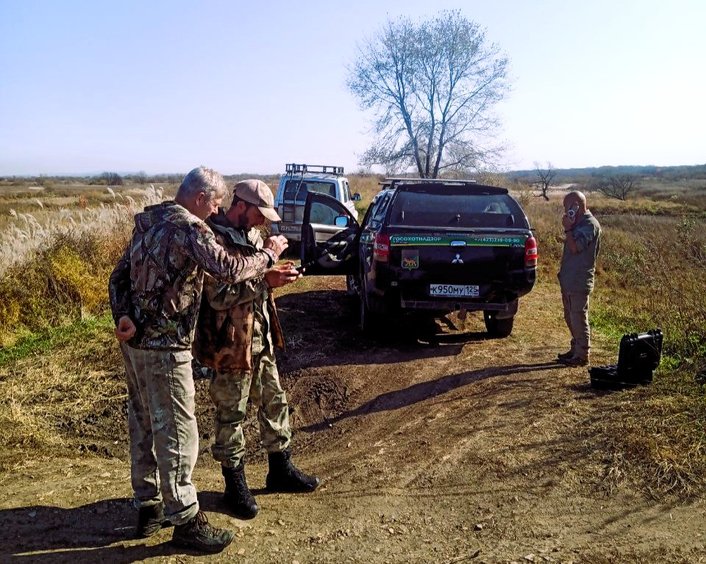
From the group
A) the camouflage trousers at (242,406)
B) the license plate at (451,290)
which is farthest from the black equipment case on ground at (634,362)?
the camouflage trousers at (242,406)

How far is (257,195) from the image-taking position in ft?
11.5

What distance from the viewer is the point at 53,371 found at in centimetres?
667

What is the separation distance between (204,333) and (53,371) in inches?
156

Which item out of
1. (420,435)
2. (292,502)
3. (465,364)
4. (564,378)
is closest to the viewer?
(292,502)

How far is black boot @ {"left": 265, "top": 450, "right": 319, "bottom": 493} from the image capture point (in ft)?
13.0

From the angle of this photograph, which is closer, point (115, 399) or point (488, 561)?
point (488, 561)

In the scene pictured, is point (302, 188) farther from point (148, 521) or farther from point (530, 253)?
point (148, 521)

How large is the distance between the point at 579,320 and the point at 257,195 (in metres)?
3.85

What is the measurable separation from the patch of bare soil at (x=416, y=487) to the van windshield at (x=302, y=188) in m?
8.30

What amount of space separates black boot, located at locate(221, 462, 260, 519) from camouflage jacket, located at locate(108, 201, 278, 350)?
37.8 inches

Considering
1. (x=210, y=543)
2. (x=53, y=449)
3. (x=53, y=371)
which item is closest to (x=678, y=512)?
(x=210, y=543)

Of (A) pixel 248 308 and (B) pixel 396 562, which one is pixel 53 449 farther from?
(B) pixel 396 562

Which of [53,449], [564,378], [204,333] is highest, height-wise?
[204,333]

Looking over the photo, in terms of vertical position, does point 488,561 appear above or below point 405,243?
below
